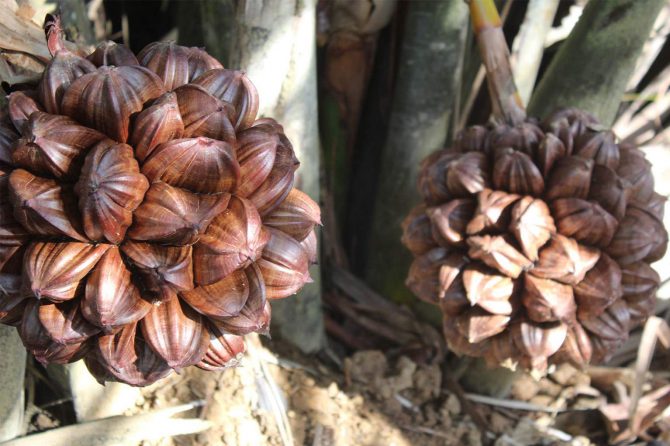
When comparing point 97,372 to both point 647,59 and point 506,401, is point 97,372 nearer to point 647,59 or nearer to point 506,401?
point 506,401

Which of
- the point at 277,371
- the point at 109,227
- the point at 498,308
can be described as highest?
the point at 109,227

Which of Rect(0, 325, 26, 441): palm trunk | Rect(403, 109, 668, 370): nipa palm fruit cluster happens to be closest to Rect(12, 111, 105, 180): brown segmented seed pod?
Rect(0, 325, 26, 441): palm trunk

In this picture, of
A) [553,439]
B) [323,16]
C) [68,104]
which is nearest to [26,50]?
[68,104]

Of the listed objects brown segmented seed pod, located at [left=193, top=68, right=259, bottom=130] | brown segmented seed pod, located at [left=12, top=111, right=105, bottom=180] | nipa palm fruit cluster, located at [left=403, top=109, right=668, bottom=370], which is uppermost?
brown segmented seed pod, located at [left=193, top=68, right=259, bottom=130]

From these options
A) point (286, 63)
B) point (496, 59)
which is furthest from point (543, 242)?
point (286, 63)

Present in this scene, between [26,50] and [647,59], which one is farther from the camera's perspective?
[647,59]

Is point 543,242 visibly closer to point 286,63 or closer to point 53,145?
point 286,63

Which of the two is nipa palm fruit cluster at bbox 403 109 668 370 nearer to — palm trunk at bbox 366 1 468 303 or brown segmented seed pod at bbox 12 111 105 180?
palm trunk at bbox 366 1 468 303
